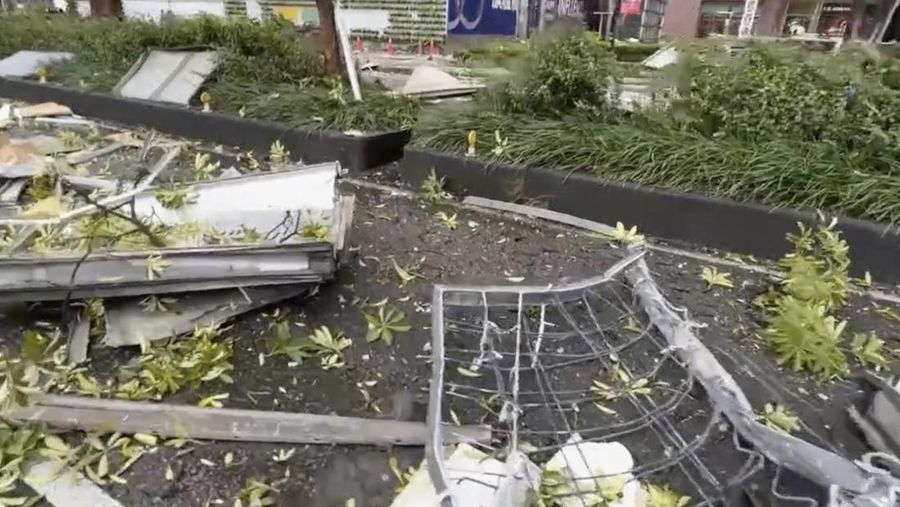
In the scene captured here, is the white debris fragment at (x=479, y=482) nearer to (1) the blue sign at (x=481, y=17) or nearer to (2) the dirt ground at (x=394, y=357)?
(2) the dirt ground at (x=394, y=357)

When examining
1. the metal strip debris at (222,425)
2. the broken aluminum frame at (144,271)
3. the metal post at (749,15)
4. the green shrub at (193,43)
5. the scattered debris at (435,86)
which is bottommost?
the metal strip debris at (222,425)

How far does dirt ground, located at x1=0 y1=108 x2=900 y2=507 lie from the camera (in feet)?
6.93

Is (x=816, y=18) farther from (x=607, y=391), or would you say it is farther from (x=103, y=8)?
(x=103, y=8)

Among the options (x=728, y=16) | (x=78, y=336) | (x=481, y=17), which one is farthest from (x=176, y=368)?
(x=728, y=16)

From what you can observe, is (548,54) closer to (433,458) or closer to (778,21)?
(433,458)

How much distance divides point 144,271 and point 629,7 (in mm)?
13223

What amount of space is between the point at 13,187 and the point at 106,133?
218cm

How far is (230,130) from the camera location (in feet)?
19.2

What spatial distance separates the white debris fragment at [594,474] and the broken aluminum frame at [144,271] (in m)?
1.36

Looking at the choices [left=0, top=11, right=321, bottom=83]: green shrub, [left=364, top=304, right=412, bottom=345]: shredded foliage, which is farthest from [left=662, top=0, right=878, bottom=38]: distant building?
[left=364, top=304, right=412, bottom=345]: shredded foliage

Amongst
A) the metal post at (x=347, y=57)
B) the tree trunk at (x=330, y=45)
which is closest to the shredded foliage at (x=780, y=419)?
the metal post at (x=347, y=57)

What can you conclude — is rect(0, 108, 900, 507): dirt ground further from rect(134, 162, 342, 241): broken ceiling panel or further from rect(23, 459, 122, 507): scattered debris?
rect(134, 162, 342, 241): broken ceiling panel

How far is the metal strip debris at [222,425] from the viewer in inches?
88.3

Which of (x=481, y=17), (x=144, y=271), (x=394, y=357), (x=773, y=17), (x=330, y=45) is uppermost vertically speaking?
(x=773, y=17)
